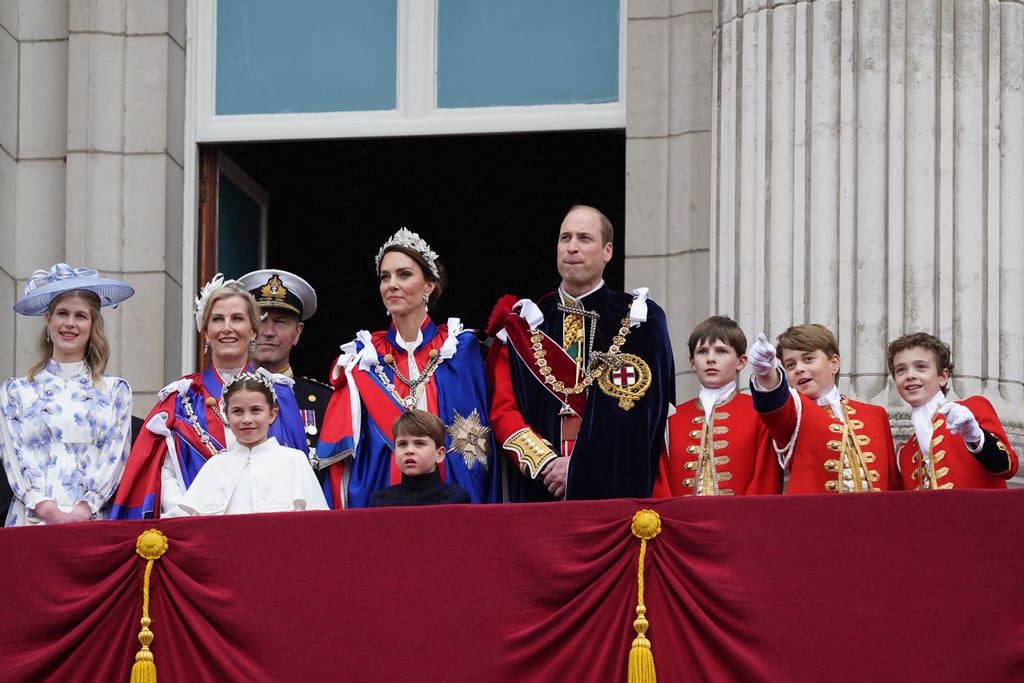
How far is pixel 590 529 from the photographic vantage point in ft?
24.5

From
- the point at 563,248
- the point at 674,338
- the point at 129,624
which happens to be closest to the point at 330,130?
the point at 674,338

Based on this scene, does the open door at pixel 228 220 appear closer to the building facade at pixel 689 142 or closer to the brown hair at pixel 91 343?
the building facade at pixel 689 142

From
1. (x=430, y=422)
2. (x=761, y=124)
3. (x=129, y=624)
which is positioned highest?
(x=761, y=124)

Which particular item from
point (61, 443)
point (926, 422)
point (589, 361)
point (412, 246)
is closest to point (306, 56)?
point (412, 246)

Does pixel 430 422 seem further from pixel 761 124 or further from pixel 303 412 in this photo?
pixel 761 124

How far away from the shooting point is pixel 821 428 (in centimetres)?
804

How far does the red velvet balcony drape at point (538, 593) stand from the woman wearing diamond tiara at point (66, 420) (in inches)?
23.7

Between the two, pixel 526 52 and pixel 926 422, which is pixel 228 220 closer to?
pixel 526 52

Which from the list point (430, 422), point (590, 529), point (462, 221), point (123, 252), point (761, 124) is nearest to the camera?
point (590, 529)

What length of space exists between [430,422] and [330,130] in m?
3.44

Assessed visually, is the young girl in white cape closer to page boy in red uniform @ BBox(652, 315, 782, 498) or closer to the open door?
page boy in red uniform @ BBox(652, 315, 782, 498)

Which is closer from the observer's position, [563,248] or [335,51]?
[563,248]

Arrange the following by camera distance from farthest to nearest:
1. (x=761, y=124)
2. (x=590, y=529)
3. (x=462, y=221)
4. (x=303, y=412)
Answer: (x=462, y=221), (x=761, y=124), (x=303, y=412), (x=590, y=529)

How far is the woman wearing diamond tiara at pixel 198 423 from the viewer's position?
8.41 metres
